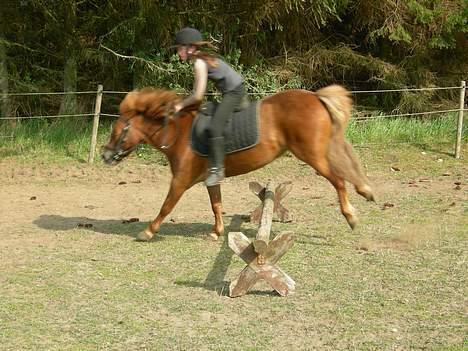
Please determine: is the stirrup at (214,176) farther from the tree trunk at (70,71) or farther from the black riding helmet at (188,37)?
the tree trunk at (70,71)

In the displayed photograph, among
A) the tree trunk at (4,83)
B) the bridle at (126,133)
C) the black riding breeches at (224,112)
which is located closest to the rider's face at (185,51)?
the black riding breeches at (224,112)

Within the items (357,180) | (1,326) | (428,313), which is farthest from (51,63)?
(428,313)

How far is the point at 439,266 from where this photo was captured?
237 inches

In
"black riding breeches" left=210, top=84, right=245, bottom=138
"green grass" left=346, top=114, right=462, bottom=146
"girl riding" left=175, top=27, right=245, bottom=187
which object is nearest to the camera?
"girl riding" left=175, top=27, right=245, bottom=187

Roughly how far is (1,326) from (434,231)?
4769 millimetres

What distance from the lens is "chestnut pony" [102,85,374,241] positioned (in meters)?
6.61

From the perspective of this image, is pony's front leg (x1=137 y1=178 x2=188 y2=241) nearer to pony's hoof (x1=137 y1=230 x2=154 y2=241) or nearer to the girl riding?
pony's hoof (x1=137 y1=230 x2=154 y2=241)

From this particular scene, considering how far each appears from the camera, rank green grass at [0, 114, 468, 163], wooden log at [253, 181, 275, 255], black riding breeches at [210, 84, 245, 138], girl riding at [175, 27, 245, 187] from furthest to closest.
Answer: green grass at [0, 114, 468, 163] → black riding breeches at [210, 84, 245, 138] → girl riding at [175, 27, 245, 187] → wooden log at [253, 181, 275, 255]

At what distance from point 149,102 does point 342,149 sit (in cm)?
218

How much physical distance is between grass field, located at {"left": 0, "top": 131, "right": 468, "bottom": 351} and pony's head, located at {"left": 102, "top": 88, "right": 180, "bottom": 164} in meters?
1.06

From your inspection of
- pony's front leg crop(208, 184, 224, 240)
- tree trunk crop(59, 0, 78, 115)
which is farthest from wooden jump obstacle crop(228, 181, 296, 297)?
tree trunk crop(59, 0, 78, 115)

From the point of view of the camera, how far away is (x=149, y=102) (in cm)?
715

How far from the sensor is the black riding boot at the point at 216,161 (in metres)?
6.57

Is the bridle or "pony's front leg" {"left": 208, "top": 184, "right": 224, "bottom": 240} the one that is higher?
the bridle
